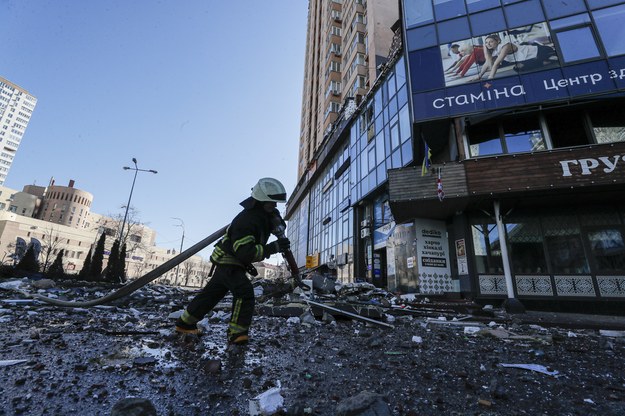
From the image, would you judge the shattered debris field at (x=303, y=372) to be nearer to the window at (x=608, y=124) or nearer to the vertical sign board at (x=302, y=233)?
the window at (x=608, y=124)

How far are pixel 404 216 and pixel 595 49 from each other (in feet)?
30.2

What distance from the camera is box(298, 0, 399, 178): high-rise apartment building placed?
28688 mm

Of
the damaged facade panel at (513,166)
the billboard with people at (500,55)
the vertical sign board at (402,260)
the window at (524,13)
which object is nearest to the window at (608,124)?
the damaged facade panel at (513,166)

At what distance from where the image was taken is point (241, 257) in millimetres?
3254

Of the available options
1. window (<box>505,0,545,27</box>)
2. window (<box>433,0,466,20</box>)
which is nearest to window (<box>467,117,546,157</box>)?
window (<box>505,0,545,27</box>)

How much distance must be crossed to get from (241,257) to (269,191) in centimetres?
85

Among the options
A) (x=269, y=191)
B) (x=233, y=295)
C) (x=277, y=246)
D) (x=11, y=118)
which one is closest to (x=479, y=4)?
(x=269, y=191)

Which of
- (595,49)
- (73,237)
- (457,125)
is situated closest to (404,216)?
(457,125)

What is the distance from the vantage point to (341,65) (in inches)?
1464

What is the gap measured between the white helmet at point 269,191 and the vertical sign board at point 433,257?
10.8 m

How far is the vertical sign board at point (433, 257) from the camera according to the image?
41.0 ft

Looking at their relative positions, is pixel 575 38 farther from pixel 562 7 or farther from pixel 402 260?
pixel 402 260

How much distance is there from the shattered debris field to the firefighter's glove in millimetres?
1083

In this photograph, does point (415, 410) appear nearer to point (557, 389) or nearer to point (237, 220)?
point (557, 389)
